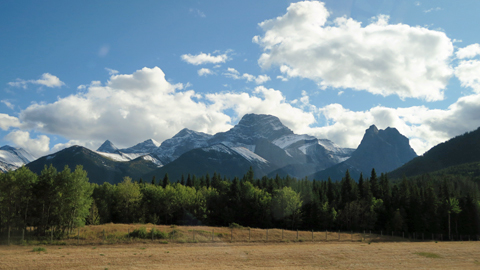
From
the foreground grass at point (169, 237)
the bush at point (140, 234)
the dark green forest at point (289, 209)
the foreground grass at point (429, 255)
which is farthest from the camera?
the dark green forest at point (289, 209)

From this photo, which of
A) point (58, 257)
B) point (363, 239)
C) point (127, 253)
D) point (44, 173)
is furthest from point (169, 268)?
point (363, 239)

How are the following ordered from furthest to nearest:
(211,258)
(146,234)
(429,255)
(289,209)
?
(289,209)
(146,234)
(429,255)
(211,258)

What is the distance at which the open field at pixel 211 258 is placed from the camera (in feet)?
112

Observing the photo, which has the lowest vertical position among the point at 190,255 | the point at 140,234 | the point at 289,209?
the point at 190,255

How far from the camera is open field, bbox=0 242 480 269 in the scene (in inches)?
1339

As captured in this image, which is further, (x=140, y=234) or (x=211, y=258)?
(x=140, y=234)

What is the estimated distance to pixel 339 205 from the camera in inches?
4272

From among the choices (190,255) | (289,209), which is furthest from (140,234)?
(289,209)

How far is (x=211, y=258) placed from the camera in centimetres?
3962

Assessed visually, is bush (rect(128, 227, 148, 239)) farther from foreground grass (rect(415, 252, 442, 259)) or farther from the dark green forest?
foreground grass (rect(415, 252, 442, 259))

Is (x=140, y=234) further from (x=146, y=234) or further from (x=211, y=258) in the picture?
(x=211, y=258)

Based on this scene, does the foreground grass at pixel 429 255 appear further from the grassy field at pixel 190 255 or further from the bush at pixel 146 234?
the bush at pixel 146 234

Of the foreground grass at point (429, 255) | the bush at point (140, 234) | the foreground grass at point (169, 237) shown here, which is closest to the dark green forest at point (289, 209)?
the foreground grass at point (169, 237)

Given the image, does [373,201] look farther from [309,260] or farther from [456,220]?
[309,260]
